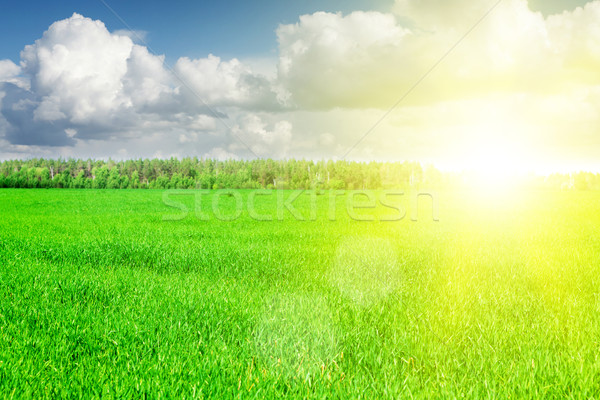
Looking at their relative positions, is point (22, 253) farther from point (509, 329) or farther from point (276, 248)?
point (509, 329)

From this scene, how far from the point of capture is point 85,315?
4.36 meters

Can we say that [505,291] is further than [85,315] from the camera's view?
Yes

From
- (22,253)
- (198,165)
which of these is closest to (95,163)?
(198,165)

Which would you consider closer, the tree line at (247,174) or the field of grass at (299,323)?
the field of grass at (299,323)

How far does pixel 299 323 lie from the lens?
419cm

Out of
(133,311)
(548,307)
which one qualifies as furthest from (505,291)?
(133,311)

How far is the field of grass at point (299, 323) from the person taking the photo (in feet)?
10.2

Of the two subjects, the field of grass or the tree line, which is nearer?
the field of grass

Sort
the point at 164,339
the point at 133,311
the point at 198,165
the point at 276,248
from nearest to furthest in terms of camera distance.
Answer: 1. the point at 164,339
2. the point at 133,311
3. the point at 276,248
4. the point at 198,165

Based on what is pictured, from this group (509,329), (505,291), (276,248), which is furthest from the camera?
(276,248)

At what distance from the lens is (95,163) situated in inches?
7766

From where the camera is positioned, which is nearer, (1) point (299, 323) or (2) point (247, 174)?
(1) point (299, 323)

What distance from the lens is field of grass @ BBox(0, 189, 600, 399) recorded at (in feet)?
10.2

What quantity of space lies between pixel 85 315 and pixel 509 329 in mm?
4821
